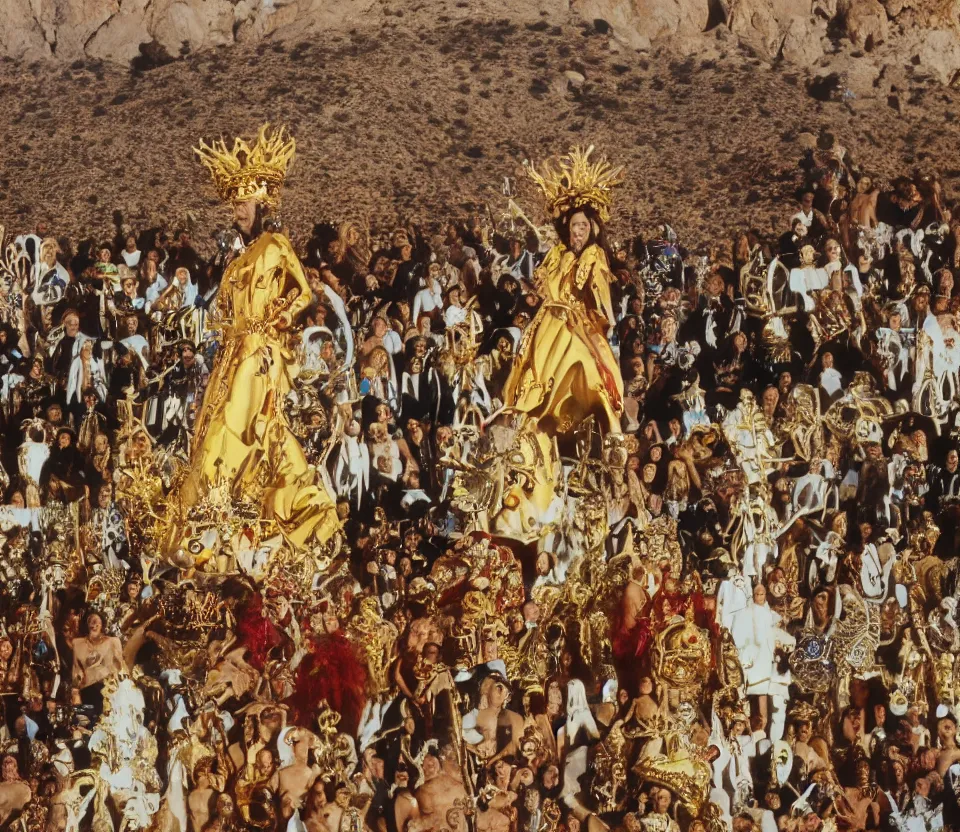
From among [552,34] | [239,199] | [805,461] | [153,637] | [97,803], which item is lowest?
[97,803]

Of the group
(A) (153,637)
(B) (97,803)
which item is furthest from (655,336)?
(B) (97,803)

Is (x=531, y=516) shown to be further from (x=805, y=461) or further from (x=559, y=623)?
(x=805, y=461)

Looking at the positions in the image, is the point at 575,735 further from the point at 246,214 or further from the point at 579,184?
the point at 246,214

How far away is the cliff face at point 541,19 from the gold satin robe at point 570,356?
192 cm

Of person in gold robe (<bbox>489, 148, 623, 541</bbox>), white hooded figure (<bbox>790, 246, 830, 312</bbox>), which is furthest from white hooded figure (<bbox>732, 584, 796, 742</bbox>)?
white hooded figure (<bbox>790, 246, 830, 312</bbox>)

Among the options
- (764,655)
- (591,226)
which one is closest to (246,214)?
(591,226)

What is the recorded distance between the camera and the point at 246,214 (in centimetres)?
1642

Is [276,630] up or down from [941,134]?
down

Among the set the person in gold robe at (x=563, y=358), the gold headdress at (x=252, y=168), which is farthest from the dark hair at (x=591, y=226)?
the gold headdress at (x=252, y=168)

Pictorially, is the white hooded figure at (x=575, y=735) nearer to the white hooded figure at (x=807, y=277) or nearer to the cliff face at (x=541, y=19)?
the white hooded figure at (x=807, y=277)

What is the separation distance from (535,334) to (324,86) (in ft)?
8.34

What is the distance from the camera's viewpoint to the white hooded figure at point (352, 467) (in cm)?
1602

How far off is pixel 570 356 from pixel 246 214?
2.69 metres

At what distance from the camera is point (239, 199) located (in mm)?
16375
